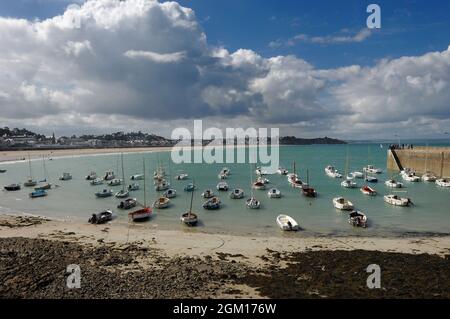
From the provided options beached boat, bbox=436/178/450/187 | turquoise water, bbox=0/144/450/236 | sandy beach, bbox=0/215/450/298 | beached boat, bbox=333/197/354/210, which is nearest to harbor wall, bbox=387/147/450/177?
beached boat, bbox=436/178/450/187

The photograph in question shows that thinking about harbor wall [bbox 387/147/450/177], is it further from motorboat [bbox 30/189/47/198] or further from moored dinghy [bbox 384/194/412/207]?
motorboat [bbox 30/189/47/198]

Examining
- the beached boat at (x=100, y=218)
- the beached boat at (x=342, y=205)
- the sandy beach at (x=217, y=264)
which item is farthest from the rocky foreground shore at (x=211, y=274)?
the beached boat at (x=342, y=205)

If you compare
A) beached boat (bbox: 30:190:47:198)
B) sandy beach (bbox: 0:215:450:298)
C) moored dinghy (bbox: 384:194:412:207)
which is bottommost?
beached boat (bbox: 30:190:47:198)

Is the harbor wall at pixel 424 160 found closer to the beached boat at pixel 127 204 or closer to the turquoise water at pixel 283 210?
the turquoise water at pixel 283 210

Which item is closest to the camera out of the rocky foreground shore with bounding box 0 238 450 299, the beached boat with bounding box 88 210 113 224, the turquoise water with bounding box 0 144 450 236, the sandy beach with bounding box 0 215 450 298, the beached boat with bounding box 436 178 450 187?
the rocky foreground shore with bounding box 0 238 450 299

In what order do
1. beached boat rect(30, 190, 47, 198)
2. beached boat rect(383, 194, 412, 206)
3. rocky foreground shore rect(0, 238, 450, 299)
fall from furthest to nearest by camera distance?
beached boat rect(30, 190, 47, 198), beached boat rect(383, 194, 412, 206), rocky foreground shore rect(0, 238, 450, 299)

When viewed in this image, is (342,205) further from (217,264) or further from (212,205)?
(217,264)
